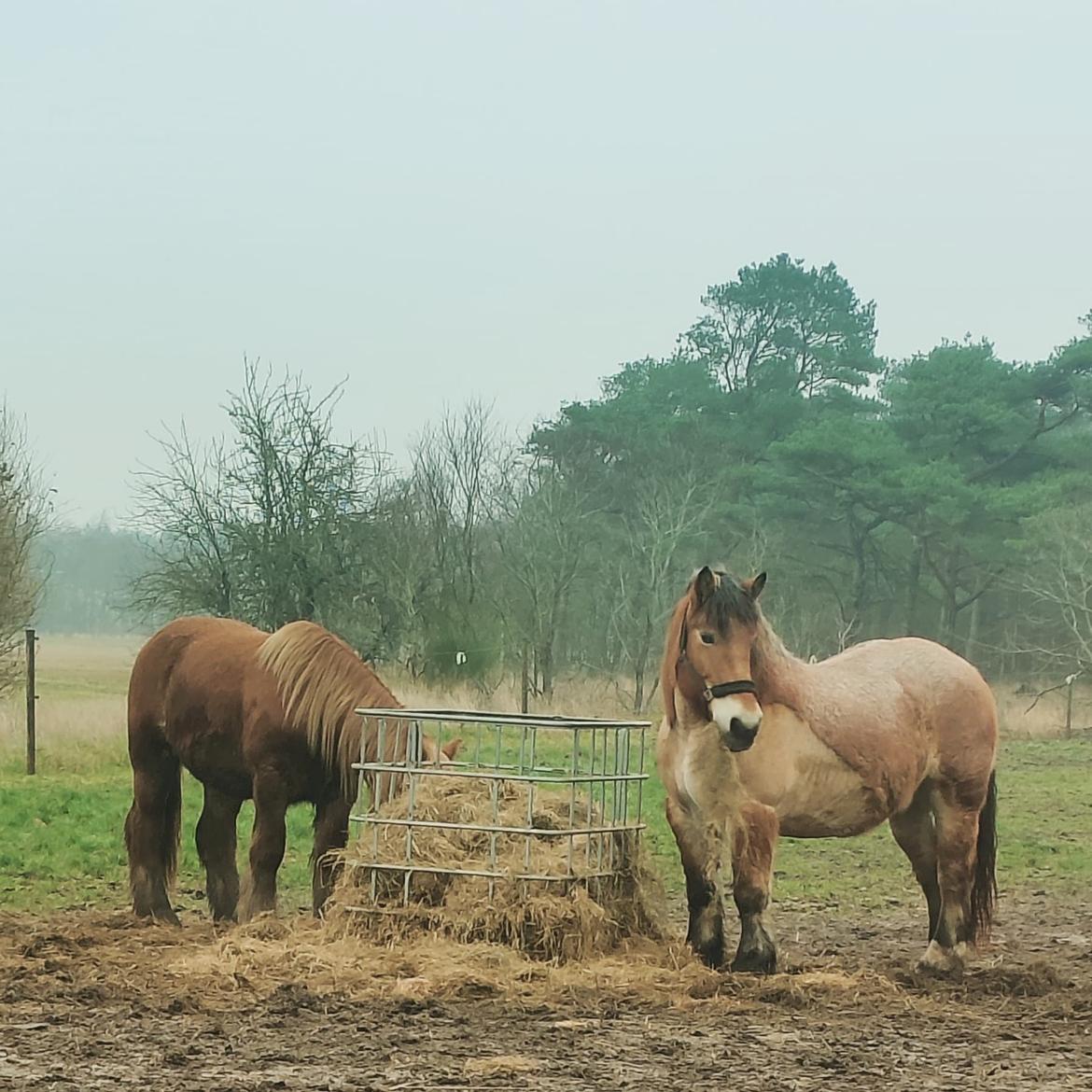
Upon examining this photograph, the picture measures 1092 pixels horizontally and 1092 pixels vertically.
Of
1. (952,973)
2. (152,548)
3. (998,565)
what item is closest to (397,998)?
(952,973)

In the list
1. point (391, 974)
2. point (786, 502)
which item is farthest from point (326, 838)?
point (786, 502)

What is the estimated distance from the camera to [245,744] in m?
7.10

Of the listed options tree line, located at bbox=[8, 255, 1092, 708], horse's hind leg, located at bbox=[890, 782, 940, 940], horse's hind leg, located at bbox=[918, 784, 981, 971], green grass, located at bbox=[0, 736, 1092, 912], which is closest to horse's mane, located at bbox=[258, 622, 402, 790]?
green grass, located at bbox=[0, 736, 1092, 912]

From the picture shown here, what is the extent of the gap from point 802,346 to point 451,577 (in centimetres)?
1311

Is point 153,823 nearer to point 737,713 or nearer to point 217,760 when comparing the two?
point 217,760

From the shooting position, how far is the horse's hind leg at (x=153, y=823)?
743 cm

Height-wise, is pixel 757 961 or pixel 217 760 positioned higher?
pixel 217 760

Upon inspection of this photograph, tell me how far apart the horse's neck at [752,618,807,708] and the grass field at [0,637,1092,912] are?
282cm

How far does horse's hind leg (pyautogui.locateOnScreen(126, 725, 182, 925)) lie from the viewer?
7434 mm

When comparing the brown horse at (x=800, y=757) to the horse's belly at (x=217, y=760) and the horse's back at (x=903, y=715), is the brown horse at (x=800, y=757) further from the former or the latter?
the horse's belly at (x=217, y=760)

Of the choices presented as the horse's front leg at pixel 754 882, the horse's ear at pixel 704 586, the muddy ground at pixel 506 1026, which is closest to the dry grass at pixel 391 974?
the muddy ground at pixel 506 1026

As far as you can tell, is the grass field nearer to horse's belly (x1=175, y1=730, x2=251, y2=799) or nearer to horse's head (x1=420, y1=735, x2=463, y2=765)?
horse's belly (x1=175, y1=730, x2=251, y2=799)

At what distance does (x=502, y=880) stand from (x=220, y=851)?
197 cm

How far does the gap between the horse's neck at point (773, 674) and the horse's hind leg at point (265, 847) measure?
7.72 ft
